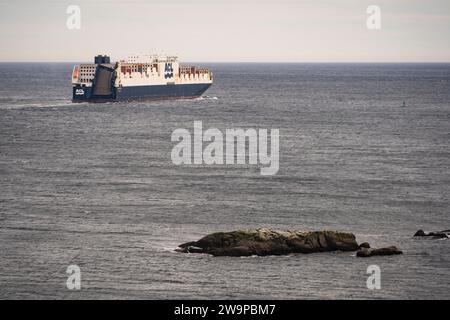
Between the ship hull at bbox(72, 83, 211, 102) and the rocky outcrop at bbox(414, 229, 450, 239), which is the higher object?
Result: the ship hull at bbox(72, 83, 211, 102)

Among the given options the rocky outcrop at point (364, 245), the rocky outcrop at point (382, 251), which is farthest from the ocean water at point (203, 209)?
the rocky outcrop at point (364, 245)

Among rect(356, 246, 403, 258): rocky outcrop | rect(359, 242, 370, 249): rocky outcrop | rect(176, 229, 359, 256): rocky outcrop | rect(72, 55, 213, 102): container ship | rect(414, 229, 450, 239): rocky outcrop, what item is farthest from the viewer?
rect(72, 55, 213, 102): container ship

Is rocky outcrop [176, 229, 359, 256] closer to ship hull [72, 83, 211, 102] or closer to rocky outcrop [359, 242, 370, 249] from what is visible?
rocky outcrop [359, 242, 370, 249]

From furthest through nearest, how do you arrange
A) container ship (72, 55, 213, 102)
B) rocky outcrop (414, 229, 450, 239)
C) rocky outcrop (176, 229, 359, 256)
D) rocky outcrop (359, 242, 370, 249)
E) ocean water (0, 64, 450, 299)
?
container ship (72, 55, 213, 102) → rocky outcrop (414, 229, 450, 239) → rocky outcrop (359, 242, 370, 249) → rocky outcrop (176, 229, 359, 256) → ocean water (0, 64, 450, 299)

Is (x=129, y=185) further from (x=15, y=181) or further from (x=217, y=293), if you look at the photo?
(x=217, y=293)

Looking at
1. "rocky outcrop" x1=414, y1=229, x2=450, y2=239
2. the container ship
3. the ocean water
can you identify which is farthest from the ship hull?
"rocky outcrop" x1=414, y1=229, x2=450, y2=239

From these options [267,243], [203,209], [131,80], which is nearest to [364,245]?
[267,243]
